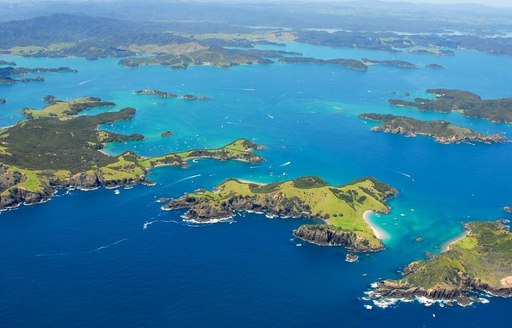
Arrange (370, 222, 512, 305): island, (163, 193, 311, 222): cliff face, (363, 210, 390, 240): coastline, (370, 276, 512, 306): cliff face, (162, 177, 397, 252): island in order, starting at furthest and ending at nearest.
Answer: (163, 193, 311, 222): cliff face → (162, 177, 397, 252): island → (363, 210, 390, 240): coastline → (370, 222, 512, 305): island → (370, 276, 512, 306): cliff face

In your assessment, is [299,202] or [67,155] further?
[67,155]

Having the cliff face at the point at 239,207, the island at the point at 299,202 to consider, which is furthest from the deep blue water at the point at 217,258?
the island at the point at 299,202

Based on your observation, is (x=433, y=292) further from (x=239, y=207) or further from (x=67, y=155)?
(x=67, y=155)

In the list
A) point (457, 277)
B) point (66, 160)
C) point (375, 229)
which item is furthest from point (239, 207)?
point (66, 160)

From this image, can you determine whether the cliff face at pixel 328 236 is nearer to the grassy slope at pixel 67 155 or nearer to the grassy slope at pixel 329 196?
the grassy slope at pixel 329 196

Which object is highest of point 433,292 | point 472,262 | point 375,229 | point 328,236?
point 472,262

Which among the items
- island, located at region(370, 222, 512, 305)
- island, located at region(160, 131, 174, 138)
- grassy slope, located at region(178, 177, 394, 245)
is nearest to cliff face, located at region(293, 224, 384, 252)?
grassy slope, located at region(178, 177, 394, 245)

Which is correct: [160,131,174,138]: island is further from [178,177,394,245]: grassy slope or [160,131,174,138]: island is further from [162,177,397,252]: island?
[178,177,394,245]: grassy slope
